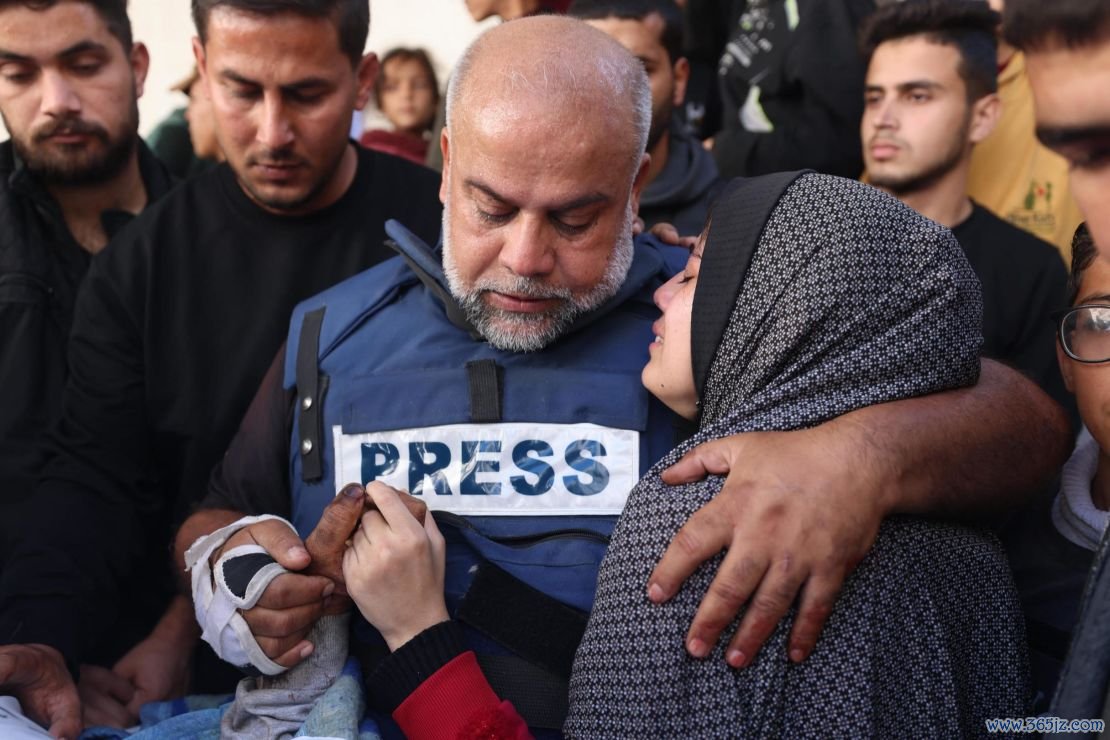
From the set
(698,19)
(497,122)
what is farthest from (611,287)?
(698,19)

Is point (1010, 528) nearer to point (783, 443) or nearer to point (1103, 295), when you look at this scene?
point (1103, 295)

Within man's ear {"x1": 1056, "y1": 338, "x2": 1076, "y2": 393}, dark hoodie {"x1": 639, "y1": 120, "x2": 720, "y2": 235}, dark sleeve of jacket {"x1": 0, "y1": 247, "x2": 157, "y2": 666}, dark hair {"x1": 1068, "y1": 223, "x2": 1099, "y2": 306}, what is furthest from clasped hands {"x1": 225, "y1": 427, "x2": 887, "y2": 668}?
dark hoodie {"x1": 639, "y1": 120, "x2": 720, "y2": 235}

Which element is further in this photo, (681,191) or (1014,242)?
(681,191)

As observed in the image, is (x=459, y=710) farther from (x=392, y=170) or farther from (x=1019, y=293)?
(x=1019, y=293)

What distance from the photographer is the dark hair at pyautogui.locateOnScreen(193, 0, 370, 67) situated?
2.83m

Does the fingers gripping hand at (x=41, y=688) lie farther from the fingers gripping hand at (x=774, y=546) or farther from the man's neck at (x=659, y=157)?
the man's neck at (x=659, y=157)

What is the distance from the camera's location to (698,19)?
16.6ft

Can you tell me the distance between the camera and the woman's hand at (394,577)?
194 cm

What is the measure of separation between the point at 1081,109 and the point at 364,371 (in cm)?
144

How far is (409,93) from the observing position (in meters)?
6.51

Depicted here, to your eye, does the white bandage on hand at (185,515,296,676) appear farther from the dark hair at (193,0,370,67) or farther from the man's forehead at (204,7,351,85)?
the dark hair at (193,0,370,67)

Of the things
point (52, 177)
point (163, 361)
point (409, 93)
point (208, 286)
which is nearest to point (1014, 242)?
point (208, 286)

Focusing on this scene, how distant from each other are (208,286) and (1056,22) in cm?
218

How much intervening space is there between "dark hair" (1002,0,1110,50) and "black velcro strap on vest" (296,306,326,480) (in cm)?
147
